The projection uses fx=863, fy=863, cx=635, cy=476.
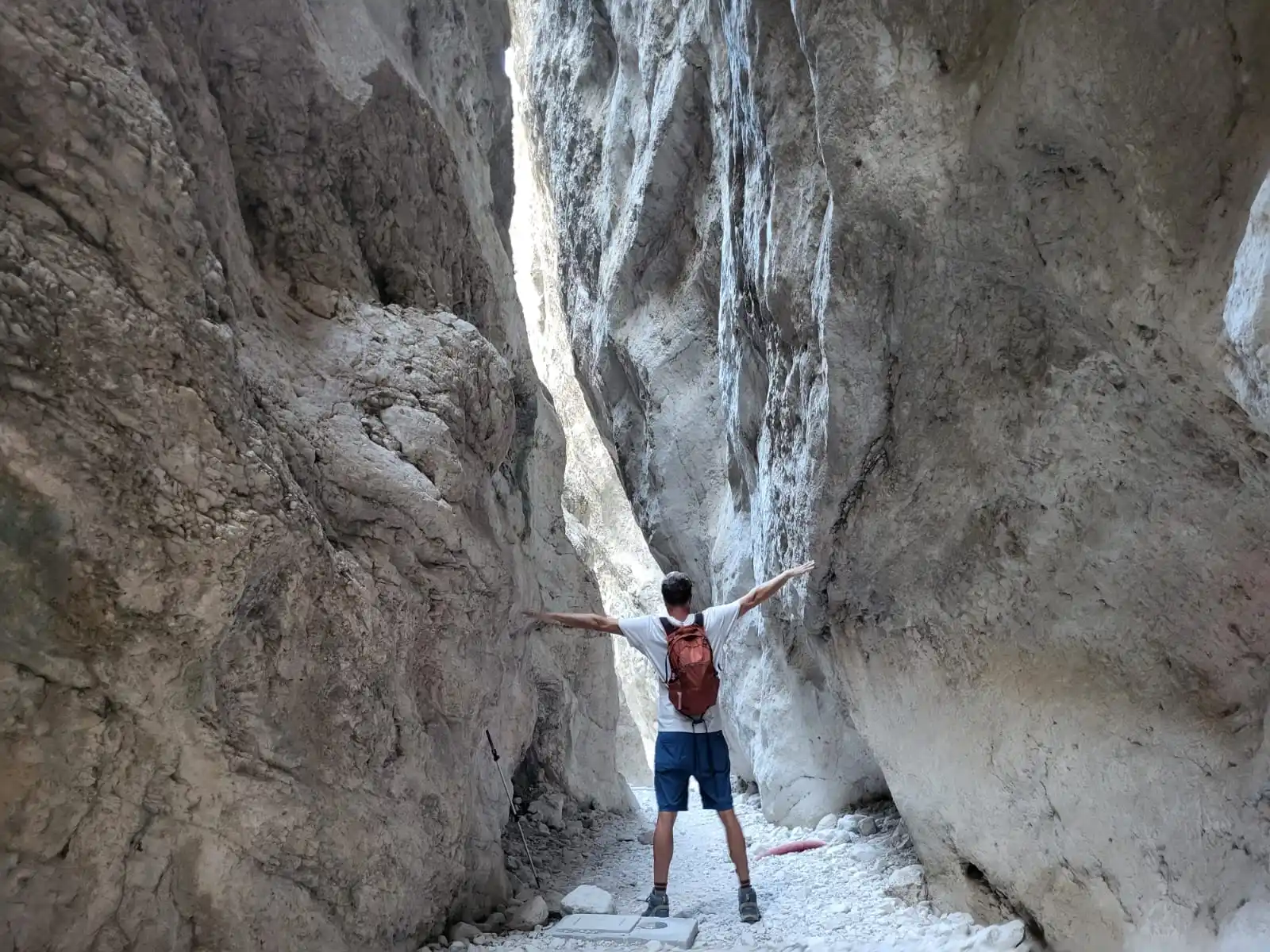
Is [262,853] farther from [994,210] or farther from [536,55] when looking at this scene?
[536,55]

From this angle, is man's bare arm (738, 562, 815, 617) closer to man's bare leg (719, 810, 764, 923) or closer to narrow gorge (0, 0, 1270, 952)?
narrow gorge (0, 0, 1270, 952)

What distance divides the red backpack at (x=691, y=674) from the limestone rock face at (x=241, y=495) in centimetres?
85

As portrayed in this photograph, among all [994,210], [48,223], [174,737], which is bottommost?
[174,737]

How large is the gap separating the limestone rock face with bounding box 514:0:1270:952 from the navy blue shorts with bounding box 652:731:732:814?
89cm

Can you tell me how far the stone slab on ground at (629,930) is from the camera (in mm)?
3270

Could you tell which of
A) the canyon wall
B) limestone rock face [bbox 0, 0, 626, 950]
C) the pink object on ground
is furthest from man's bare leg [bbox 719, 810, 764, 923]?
the canyon wall

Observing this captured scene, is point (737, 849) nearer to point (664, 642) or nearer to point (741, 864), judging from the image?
point (741, 864)

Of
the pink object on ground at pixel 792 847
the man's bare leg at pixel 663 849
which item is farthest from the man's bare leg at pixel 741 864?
the pink object on ground at pixel 792 847

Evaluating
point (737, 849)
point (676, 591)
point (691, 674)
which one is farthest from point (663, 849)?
point (676, 591)

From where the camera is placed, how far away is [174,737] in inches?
96.1

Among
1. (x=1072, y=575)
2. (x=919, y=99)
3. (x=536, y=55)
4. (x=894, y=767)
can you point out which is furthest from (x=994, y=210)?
(x=536, y=55)

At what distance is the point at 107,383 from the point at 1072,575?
3.26 m

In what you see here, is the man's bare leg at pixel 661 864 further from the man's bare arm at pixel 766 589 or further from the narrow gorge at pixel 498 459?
the man's bare arm at pixel 766 589

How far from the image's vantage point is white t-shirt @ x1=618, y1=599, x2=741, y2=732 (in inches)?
152
